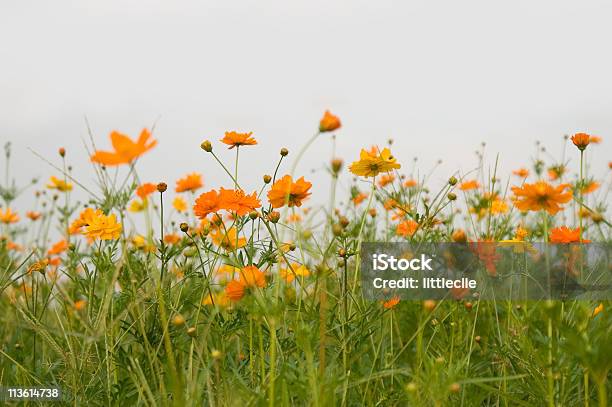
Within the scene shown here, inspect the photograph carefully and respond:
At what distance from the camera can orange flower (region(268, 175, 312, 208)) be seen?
1.59 meters

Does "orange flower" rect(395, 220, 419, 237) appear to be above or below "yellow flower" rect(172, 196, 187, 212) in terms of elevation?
above

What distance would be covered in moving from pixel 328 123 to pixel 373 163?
440 mm

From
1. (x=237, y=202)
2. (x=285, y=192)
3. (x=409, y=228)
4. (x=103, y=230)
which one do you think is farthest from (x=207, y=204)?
(x=409, y=228)

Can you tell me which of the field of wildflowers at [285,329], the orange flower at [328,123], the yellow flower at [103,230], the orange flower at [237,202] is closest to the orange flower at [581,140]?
the field of wildflowers at [285,329]

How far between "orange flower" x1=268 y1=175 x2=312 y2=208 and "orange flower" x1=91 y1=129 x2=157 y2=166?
65 cm

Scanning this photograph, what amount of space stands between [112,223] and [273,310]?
86 cm

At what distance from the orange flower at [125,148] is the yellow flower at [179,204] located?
3.19 m

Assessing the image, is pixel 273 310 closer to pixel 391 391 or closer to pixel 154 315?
pixel 391 391

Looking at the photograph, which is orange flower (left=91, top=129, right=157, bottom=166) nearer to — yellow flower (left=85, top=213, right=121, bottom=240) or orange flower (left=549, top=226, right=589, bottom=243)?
yellow flower (left=85, top=213, right=121, bottom=240)

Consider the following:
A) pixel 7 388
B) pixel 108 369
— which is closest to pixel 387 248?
pixel 108 369

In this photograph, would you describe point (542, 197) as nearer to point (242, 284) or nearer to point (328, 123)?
point (328, 123)

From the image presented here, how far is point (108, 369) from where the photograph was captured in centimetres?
154

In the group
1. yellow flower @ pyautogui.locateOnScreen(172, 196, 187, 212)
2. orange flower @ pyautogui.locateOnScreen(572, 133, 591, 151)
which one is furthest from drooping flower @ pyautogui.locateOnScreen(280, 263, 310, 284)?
yellow flower @ pyautogui.locateOnScreen(172, 196, 187, 212)

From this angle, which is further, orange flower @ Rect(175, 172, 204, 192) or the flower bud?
orange flower @ Rect(175, 172, 204, 192)
